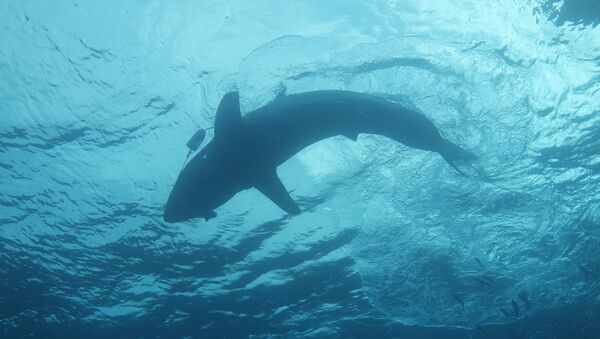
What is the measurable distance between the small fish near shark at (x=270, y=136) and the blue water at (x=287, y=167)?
2.98m

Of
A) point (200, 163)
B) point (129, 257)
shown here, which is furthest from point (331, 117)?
point (129, 257)

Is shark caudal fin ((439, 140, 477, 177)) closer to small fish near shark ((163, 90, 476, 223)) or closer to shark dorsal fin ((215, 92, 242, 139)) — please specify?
small fish near shark ((163, 90, 476, 223))

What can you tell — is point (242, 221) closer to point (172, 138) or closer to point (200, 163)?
point (172, 138)

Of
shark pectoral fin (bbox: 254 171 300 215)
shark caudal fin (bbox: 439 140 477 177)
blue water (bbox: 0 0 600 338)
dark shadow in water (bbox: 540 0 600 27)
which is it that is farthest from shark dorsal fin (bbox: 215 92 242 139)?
dark shadow in water (bbox: 540 0 600 27)

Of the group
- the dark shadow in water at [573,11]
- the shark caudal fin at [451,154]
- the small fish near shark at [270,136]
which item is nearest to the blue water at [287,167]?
the dark shadow in water at [573,11]

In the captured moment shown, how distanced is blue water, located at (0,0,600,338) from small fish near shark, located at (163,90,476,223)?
2.98m

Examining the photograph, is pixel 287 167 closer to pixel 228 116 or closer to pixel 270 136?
pixel 270 136

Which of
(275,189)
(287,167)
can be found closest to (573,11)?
(287,167)

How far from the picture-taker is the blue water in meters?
9.34

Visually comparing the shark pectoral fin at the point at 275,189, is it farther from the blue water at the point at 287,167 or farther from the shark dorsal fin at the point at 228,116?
the blue water at the point at 287,167

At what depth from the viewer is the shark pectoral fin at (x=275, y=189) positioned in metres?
7.87

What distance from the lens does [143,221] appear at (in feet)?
47.1

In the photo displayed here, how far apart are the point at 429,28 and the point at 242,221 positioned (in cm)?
873

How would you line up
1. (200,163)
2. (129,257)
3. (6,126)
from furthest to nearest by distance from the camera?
(129,257), (6,126), (200,163)
